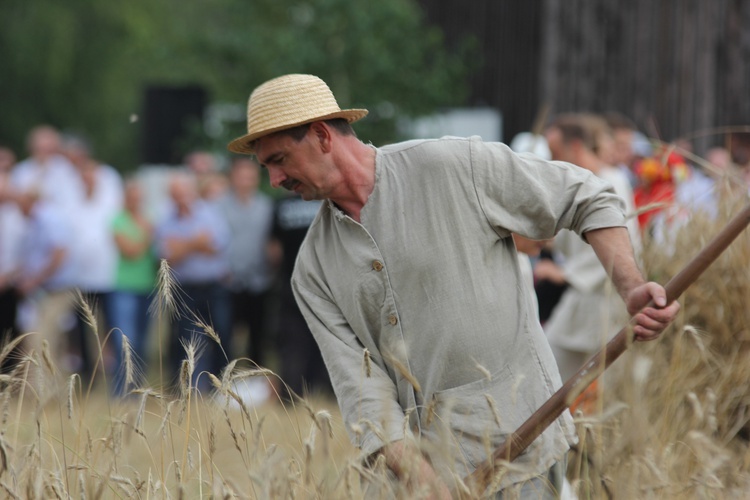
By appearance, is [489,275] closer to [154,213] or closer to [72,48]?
[154,213]

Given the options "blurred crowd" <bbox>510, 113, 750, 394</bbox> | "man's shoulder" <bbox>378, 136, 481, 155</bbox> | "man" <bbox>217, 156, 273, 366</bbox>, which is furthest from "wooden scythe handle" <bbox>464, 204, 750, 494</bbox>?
"man" <bbox>217, 156, 273, 366</bbox>

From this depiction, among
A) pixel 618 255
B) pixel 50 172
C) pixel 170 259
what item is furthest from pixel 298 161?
pixel 50 172

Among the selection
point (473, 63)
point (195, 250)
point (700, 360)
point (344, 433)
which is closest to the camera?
point (344, 433)

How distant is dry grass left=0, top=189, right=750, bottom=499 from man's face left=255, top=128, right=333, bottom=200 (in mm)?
435

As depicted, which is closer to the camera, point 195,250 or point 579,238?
point 579,238

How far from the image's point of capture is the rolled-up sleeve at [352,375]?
3201mm

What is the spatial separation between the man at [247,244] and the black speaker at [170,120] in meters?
3.33

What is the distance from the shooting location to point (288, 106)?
329 cm

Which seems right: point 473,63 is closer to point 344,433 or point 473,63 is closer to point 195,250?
point 195,250

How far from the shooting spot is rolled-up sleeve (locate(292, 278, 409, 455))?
3.20 metres

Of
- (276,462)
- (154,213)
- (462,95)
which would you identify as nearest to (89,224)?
(154,213)

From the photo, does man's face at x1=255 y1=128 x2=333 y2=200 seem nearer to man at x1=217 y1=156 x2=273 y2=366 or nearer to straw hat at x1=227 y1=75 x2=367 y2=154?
straw hat at x1=227 y1=75 x2=367 y2=154

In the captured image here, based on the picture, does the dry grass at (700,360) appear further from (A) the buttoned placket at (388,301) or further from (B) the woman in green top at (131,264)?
(B) the woman in green top at (131,264)

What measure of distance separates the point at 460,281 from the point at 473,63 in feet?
37.3
